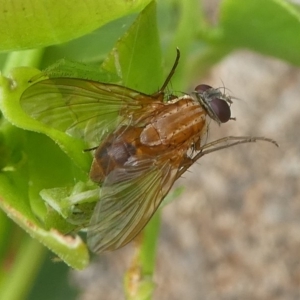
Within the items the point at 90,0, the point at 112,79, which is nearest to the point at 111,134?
the point at 112,79

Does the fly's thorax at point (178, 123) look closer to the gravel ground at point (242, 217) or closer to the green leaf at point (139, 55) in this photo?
the green leaf at point (139, 55)

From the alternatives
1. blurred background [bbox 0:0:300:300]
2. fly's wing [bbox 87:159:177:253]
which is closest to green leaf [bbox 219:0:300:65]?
fly's wing [bbox 87:159:177:253]

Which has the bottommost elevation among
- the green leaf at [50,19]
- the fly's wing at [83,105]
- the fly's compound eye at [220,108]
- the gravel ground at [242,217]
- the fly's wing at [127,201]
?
the gravel ground at [242,217]

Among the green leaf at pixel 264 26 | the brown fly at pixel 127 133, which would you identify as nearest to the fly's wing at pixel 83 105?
the brown fly at pixel 127 133

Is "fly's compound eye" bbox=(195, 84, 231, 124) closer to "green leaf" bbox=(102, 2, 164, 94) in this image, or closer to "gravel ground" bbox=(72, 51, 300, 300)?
"green leaf" bbox=(102, 2, 164, 94)

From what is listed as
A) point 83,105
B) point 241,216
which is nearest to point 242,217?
point 241,216

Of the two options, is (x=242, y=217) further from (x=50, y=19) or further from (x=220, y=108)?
(x=50, y=19)
